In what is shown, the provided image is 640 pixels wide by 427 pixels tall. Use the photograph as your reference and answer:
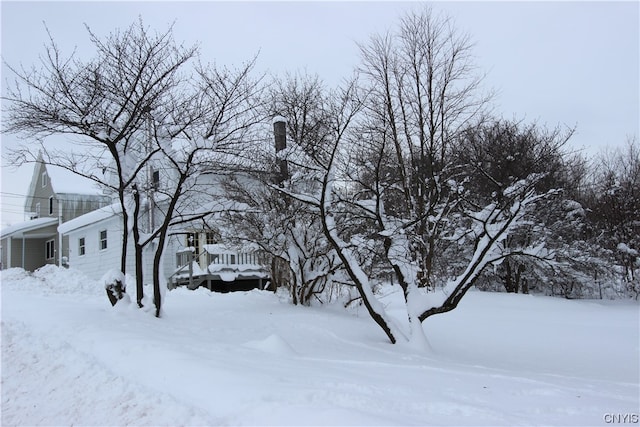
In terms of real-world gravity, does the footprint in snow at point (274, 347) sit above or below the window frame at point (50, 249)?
below

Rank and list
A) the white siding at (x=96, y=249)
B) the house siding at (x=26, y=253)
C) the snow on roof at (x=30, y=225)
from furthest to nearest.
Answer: the house siding at (x=26, y=253), the snow on roof at (x=30, y=225), the white siding at (x=96, y=249)

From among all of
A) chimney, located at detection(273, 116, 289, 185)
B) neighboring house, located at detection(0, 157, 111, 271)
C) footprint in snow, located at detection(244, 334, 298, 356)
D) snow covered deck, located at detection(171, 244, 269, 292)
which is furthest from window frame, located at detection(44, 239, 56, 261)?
footprint in snow, located at detection(244, 334, 298, 356)

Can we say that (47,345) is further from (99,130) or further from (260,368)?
(99,130)

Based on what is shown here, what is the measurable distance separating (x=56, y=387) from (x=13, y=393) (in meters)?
0.51

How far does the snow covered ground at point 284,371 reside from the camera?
3.89 meters

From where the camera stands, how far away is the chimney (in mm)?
10008

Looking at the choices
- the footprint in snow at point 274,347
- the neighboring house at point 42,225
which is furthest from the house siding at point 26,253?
the footprint in snow at point 274,347

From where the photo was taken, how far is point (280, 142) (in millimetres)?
10117

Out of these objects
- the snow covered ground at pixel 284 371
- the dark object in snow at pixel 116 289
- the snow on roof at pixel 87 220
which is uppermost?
the snow on roof at pixel 87 220

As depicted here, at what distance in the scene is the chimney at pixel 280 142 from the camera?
1001cm

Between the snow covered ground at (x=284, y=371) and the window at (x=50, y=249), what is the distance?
1848 centimetres

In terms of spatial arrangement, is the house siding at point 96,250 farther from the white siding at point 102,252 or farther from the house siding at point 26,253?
the house siding at point 26,253

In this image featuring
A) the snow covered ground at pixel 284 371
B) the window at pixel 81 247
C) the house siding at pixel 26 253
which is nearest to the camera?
the snow covered ground at pixel 284 371

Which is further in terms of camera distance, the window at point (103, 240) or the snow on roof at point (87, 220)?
the window at point (103, 240)
